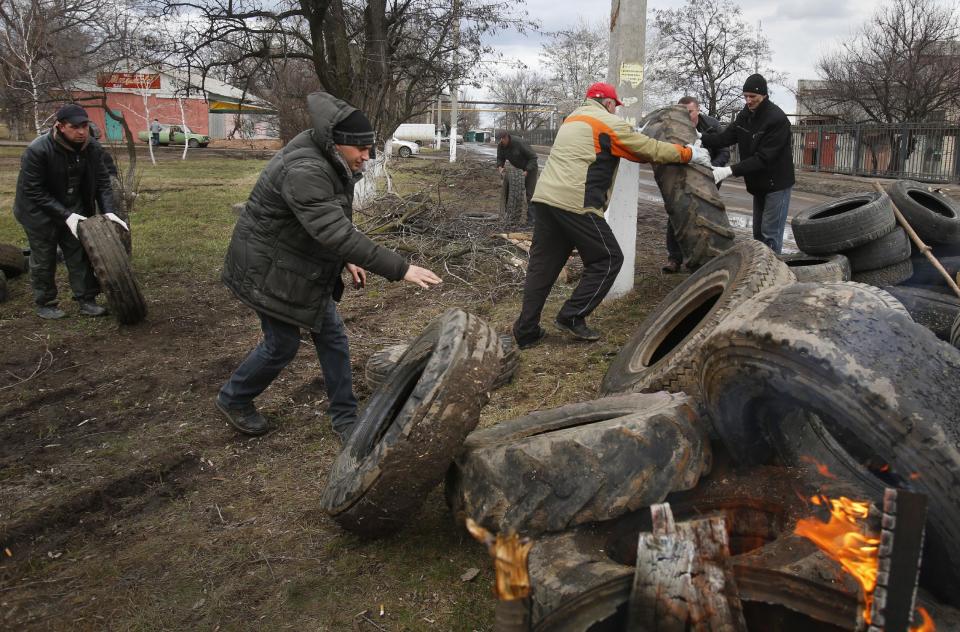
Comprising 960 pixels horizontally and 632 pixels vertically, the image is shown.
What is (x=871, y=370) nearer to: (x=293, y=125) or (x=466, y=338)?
(x=466, y=338)

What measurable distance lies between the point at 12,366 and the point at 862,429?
599 centimetres

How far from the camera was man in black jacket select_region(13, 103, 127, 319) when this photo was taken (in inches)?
260

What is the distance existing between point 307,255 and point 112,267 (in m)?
3.27

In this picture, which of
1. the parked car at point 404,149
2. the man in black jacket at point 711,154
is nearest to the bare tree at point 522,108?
the parked car at point 404,149

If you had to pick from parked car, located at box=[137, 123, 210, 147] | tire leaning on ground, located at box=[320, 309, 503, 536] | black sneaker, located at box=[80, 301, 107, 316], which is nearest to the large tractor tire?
black sneaker, located at box=[80, 301, 107, 316]

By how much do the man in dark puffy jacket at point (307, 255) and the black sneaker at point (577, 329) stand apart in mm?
2022

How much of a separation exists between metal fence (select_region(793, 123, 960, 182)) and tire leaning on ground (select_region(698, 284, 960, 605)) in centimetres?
1835

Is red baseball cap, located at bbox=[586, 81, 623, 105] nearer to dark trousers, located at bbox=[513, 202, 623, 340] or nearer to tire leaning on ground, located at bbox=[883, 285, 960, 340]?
dark trousers, located at bbox=[513, 202, 623, 340]

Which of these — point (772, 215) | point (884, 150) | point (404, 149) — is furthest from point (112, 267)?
point (404, 149)

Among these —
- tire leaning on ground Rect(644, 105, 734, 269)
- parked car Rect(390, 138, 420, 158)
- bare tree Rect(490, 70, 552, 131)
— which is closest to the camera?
tire leaning on ground Rect(644, 105, 734, 269)

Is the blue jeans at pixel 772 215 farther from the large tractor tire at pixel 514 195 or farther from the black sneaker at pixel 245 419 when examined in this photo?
the large tractor tire at pixel 514 195

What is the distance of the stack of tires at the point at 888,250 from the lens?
16.6 feet

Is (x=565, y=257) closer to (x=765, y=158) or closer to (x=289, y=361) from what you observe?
(x=765, y=158)

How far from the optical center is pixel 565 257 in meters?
5.74
